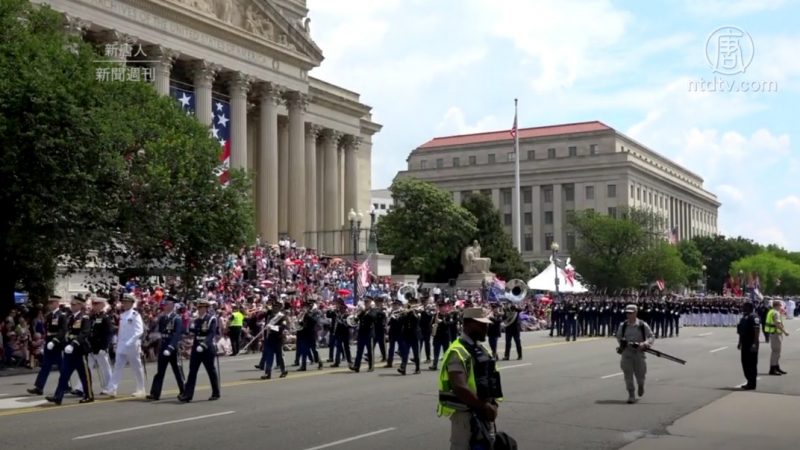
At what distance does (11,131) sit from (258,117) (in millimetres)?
34230

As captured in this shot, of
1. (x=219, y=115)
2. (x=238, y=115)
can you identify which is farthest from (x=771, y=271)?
(x=219, y=115)

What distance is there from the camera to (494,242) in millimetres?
78812

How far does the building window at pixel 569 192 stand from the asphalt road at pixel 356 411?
3827 inches

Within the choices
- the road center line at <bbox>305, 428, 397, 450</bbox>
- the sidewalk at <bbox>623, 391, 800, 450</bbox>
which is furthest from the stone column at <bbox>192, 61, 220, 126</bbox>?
the road center line at <bbox>305, 428, 397, 450</bbox>

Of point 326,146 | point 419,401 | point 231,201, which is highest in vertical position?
point 326,146

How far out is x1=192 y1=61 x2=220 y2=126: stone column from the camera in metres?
48.4

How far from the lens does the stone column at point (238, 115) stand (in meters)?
50.4

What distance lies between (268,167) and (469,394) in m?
47.9

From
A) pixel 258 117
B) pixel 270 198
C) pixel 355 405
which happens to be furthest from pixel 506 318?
pixel 258 117

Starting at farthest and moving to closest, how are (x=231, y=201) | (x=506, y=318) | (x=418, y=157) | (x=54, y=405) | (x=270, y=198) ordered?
1. (x=418, y=157)
2. (x=270, y=198)
3. (x=231, y=201)
4. (x=506, y=318)
5. (x=54, y=405)

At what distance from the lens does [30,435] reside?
39.7 ft

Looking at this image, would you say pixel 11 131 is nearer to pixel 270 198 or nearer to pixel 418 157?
pixel 270 198

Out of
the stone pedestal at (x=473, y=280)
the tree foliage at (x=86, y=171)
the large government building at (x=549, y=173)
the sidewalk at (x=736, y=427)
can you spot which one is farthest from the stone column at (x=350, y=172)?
the large government building at (x=549, y=173)

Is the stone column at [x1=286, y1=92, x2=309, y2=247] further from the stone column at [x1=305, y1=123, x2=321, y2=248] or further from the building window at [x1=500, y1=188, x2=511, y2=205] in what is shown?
the building window at [x1=500, y1=188, x2=511, y2=205]
